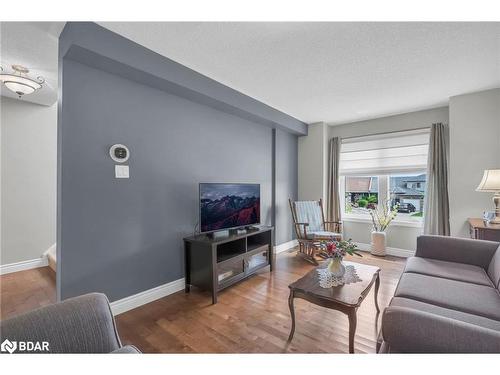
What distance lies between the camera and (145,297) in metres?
2.38

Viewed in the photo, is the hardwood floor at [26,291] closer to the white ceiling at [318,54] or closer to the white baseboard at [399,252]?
the white ceiling at [318,54]

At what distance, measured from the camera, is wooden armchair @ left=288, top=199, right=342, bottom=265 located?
3.65 m

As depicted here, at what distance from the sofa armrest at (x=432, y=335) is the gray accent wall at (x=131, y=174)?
2196 mm

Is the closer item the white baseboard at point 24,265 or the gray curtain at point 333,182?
the white baseboard at point 24,265

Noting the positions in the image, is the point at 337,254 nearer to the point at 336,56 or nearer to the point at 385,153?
the point at 336,56

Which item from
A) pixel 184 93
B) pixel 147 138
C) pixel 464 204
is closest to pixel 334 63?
pixel 184 93

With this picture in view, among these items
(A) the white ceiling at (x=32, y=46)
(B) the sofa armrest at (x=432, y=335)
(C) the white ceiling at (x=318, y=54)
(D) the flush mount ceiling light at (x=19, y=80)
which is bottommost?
(B) the sofa armrest at (x=432, y=335)

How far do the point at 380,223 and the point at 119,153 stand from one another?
4.17 meters

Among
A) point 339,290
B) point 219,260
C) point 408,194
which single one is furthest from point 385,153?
point 219,260

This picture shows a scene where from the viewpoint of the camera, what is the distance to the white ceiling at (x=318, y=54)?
187 cm

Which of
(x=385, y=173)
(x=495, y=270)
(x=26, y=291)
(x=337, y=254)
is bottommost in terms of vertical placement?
(x=26, y=291)

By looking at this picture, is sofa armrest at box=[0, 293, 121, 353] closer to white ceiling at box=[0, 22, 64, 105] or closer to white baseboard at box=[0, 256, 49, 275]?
white ceiling at box=[0, 22, 64, 105]

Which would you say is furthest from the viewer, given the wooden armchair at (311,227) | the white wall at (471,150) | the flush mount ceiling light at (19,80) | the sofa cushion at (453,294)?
the wooden armchair at (311,227)

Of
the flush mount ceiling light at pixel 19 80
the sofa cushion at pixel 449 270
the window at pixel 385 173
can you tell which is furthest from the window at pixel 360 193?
the flush mount ceiling light at pixel 19 80
